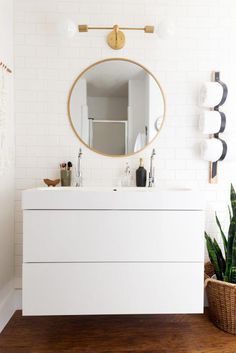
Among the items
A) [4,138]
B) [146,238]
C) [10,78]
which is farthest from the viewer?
[10,78]

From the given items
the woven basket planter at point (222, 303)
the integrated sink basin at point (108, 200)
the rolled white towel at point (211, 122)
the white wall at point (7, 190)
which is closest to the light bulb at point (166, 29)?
the rolled white towel at point (211, 122)

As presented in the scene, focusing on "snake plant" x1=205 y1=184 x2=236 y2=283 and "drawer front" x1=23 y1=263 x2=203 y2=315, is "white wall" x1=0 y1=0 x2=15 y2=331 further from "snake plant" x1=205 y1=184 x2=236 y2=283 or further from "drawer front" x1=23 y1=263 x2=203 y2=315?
"snake plant" x1=205 y1=184 x2=236 y2=283

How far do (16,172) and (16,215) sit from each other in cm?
33

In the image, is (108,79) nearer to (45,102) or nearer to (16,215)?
(45,102)

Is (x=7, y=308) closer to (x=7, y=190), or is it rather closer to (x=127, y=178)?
(x=7, y=190)

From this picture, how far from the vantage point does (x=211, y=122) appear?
2.04 m

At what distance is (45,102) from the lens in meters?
2.11

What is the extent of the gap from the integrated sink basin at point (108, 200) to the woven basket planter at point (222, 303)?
634 millimetres

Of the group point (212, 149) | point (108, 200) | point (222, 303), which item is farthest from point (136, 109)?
point (222, 303)

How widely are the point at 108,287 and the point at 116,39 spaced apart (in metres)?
1.71

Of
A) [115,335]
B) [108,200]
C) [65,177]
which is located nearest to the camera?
[108,200]

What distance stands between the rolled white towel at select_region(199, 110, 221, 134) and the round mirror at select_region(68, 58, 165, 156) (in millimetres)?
315

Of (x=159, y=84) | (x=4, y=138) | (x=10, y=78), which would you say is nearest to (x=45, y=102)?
(x=10, y=78)

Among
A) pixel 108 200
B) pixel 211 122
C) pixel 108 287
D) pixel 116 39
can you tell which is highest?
pixel 116 39
